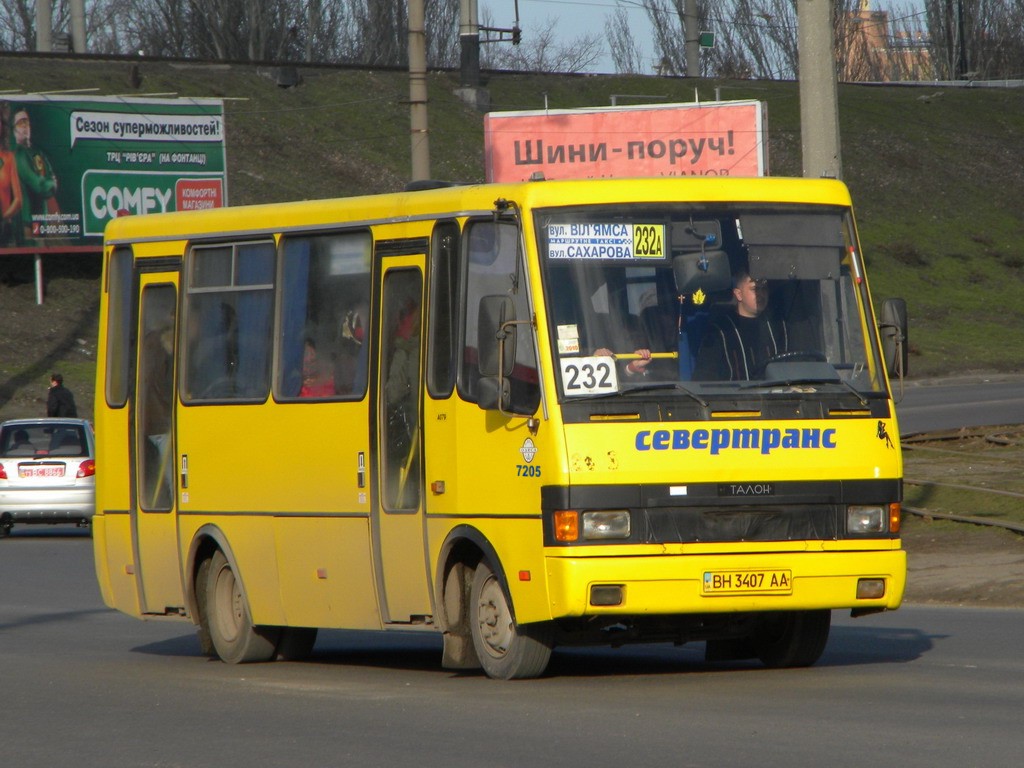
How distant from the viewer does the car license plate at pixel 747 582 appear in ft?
33.2

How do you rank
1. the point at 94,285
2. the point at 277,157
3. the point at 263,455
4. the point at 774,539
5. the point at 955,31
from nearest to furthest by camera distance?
the point at 774,539
the point at 263,455
the point at 94,285
the point at 277,157
the point at 955,31

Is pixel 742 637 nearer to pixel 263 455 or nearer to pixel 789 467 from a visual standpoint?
pixel 789 467

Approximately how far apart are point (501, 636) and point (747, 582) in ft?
4.53

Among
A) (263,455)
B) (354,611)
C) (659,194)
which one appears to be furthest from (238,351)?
(659,194)

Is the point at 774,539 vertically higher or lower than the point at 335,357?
lower

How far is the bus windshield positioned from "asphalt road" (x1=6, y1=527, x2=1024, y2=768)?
5.22 feet

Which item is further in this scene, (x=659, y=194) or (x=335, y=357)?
(x=335, y=357)

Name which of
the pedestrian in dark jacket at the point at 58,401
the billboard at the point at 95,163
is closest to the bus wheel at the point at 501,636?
the pedestrian in dark jacket at the point at 58,401

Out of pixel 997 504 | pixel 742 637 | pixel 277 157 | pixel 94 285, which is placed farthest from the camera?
pixel 277 157

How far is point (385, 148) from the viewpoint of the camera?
57750 mm

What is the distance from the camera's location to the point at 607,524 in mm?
10039

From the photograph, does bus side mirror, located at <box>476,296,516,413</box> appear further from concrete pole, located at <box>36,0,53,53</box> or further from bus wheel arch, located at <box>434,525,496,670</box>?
concrete pole, located at <box>36,0,53,53</box>

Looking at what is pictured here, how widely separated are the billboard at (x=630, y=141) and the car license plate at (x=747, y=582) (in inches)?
1105

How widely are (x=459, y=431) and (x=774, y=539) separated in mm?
1766
